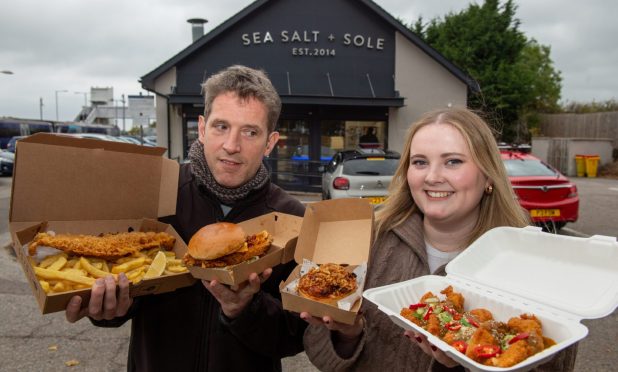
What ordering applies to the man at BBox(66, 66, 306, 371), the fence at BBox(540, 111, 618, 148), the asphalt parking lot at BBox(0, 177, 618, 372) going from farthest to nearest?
the fence at BBox(540, 111, 618, 148), the asphalt parking lot at BBox(0, 177, 618, 372), the man at BBox(66, 66, 306, 371)

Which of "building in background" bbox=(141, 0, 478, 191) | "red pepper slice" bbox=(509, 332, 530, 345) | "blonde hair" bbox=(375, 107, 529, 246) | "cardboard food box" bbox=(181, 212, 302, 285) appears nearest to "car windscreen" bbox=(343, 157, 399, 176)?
"building in background" bbox=(141, 0, 478, 191)

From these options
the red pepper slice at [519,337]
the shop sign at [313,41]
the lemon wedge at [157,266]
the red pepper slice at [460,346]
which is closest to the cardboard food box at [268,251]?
the lemon wedge at [157,266]

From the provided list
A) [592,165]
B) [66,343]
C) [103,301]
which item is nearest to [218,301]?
[103,301]

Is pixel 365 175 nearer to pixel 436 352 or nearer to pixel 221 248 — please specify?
pixel 221 248

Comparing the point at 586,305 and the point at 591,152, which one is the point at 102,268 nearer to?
the point at 586,305

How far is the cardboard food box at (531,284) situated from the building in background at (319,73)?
1613 cm

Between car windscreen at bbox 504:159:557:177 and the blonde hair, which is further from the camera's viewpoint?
car windscreen at bbox 504:159:557:177

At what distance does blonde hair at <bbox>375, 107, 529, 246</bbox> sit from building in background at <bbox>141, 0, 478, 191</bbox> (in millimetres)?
15613

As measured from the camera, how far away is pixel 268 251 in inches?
85.1

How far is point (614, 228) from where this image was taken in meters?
10.8

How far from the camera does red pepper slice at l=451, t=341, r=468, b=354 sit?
1.57 m

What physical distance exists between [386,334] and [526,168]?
27.3ft

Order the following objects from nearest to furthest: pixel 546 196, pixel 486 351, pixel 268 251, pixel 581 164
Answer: pixel 486 351, pixel 268 251, pixel 546 196, pixel 581 164

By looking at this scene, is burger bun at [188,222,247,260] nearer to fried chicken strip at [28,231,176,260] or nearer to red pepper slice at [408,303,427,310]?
fried chicken strip at [28,231,176,260]
